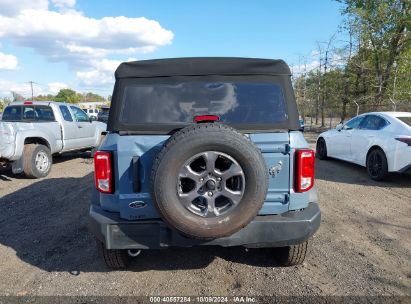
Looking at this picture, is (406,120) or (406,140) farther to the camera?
(406,120)

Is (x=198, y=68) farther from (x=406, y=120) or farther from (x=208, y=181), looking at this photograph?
(x=406, y=120)

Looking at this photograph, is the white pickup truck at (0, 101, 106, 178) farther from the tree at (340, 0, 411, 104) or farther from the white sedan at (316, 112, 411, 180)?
the tree at (340, 0, 411, 104)

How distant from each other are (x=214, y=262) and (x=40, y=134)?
6.29 meters

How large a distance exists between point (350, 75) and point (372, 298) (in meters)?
20.7

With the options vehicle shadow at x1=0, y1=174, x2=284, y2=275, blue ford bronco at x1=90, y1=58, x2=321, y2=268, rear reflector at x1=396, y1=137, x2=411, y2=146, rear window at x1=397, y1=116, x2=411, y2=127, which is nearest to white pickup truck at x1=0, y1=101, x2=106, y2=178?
vehicle shadow at x1=0, y1=174, x2=284, y2=275

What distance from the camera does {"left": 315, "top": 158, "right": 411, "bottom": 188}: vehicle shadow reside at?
6.73 m

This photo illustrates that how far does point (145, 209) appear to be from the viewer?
111 inches

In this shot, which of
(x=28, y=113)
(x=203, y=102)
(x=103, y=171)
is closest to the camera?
(x=103, y=171)

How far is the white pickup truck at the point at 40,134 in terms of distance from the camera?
726cm

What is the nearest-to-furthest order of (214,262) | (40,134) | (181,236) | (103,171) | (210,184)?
1. (210,184)
2. (181,236)
3. (103,171)
4. (214,262)
5. (40,134)

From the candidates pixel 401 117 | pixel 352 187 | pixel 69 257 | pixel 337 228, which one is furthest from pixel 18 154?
pixel 401 117

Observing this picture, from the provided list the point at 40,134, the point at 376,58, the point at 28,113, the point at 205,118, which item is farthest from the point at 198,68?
the point at 376,58

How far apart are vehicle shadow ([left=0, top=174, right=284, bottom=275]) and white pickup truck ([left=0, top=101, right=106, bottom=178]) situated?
57.2 inches

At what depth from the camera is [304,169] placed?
287 centimetres
